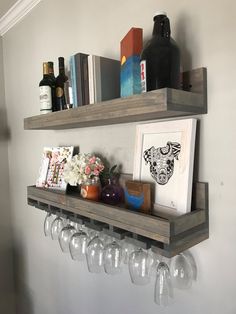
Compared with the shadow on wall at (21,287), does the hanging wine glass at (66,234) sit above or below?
above

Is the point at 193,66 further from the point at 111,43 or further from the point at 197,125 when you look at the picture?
the point at 111,43

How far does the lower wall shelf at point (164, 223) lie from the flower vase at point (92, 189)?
0.13 feet

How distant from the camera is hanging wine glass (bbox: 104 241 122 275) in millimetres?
1127

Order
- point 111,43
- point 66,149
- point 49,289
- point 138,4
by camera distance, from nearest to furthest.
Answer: point 138,4 < point 111,43 < point 66,149 < point 49,289

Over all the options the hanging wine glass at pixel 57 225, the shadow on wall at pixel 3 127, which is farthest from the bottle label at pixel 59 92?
the shadow on wall at pixel 3 127

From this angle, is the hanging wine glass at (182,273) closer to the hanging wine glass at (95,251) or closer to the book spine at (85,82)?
the hanging wine glass at (95,251)

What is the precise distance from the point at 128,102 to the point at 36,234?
149 centimetres

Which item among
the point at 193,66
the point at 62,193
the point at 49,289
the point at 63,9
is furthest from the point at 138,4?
the point at 49,289

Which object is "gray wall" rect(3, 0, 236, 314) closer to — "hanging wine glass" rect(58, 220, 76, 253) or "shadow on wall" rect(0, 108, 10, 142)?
"shadow on wall" rect(0, 108, 10, 142)

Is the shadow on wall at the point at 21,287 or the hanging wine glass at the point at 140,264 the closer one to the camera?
the hanging wine glass at the point at 140,264

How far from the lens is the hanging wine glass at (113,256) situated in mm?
1127

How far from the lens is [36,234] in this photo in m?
1.97

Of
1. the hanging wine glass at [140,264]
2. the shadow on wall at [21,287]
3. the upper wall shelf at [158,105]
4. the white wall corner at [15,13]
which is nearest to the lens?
the upper wall shelf at [158,105]

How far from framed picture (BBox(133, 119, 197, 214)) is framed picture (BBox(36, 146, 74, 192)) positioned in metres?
0.48
